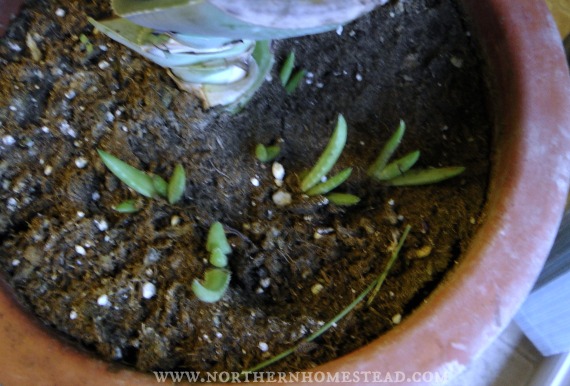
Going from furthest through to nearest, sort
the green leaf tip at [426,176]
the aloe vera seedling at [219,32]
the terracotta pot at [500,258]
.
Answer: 1. the green leaf tip at [426,176]
2. the terracotta pot at [500,258]
3. the aloe vera seedling at [219,32]

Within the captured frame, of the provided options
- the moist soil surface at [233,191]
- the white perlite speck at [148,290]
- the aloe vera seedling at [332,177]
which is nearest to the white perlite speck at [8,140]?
the moist soil surface at [233,191]

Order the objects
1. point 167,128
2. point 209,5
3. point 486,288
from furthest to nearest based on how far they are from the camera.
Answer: point 167,128, point 486,288, point 209,5

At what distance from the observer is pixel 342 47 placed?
2.56ft

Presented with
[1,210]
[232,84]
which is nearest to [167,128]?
[232,84]

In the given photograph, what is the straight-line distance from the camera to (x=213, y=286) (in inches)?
24.1

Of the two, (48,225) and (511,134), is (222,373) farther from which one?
(511,134)

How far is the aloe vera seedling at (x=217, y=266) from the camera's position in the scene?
605 mm

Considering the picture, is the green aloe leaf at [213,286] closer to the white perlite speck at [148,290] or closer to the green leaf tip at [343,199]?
the white perlite speck at [148,290]

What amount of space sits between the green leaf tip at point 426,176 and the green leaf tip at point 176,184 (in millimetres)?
250

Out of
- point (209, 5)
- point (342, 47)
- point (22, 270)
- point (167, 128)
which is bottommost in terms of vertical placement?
point (22, 270)

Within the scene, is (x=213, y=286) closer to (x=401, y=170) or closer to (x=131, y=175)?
(x=131, y=175)

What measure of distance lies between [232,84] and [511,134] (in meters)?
0.33

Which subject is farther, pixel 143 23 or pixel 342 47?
pixel 342 47

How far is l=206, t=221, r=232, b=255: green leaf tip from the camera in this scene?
0.63 meters
